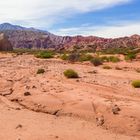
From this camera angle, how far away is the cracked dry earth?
1342 cm

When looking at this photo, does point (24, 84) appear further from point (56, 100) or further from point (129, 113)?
point (129, 113)

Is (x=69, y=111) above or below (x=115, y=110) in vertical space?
below

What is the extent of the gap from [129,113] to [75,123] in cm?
207

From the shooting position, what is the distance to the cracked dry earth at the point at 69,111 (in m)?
13.4

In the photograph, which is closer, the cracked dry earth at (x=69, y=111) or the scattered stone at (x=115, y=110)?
the cracked dry earth at (x=69, y=111)

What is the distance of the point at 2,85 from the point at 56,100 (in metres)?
5.62

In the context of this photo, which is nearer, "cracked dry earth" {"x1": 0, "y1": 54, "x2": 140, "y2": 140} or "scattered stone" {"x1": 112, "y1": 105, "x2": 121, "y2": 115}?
"cracked dry earth" {"x1": 0, "y1": 54, "x2": 140, "y2": 140}

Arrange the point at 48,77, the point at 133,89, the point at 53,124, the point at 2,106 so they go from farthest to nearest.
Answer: the point at 48,77
the point at 133,89
the point at 2,106
the point at 53,124

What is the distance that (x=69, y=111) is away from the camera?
15.9 metres

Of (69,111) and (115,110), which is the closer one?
(115,110)

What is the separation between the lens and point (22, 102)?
17891 mm

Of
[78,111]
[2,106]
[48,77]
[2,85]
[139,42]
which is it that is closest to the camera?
[78,111]

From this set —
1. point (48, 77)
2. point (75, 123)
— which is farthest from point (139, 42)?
point (75, 123)

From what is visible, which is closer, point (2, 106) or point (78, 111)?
point (78, 111)
